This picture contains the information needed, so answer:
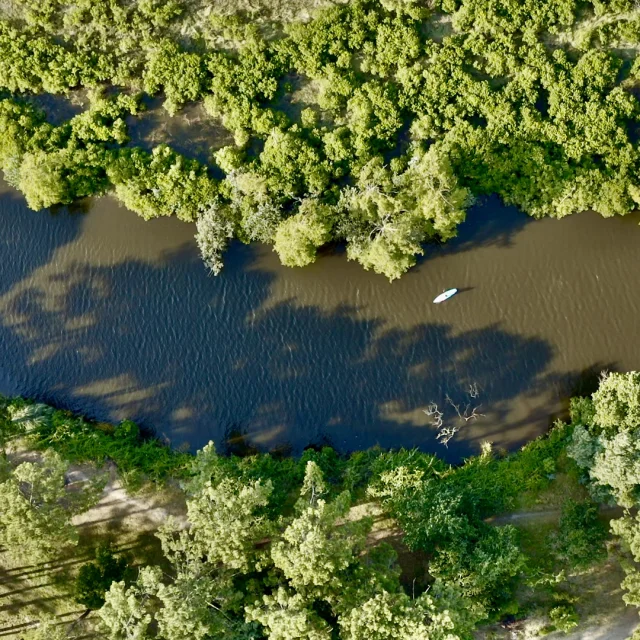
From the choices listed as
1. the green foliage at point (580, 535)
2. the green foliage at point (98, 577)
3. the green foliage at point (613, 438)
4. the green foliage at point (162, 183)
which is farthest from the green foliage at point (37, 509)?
the green foliage at point (613, 438)

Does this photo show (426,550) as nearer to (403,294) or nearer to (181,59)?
(403,294)

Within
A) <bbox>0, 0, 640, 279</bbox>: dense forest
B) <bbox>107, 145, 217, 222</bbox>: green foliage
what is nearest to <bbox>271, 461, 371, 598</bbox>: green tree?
<bbox>0, 0, 640, 279</bbox>: dense forest

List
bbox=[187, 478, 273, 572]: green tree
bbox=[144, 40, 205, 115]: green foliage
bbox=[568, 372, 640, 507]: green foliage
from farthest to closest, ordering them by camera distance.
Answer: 1. bbox=[144, 40, 205, 115]: green foliage
2. bbox=[568, 372, 640, 507]: green foliage
3. bbox=[187, 478, 273, 572]: green tree

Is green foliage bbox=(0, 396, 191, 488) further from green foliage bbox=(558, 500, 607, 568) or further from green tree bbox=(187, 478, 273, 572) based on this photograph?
green foliage bbox=(558, 500, 607, 568)

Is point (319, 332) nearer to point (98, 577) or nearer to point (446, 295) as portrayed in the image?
point (446, 295)

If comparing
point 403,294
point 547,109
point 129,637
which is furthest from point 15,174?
point 547,109

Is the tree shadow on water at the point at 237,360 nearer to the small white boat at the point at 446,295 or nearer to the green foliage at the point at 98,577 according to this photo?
the small white boat at the point at 446,295

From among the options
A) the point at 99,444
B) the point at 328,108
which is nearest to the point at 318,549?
the point at 99,444
